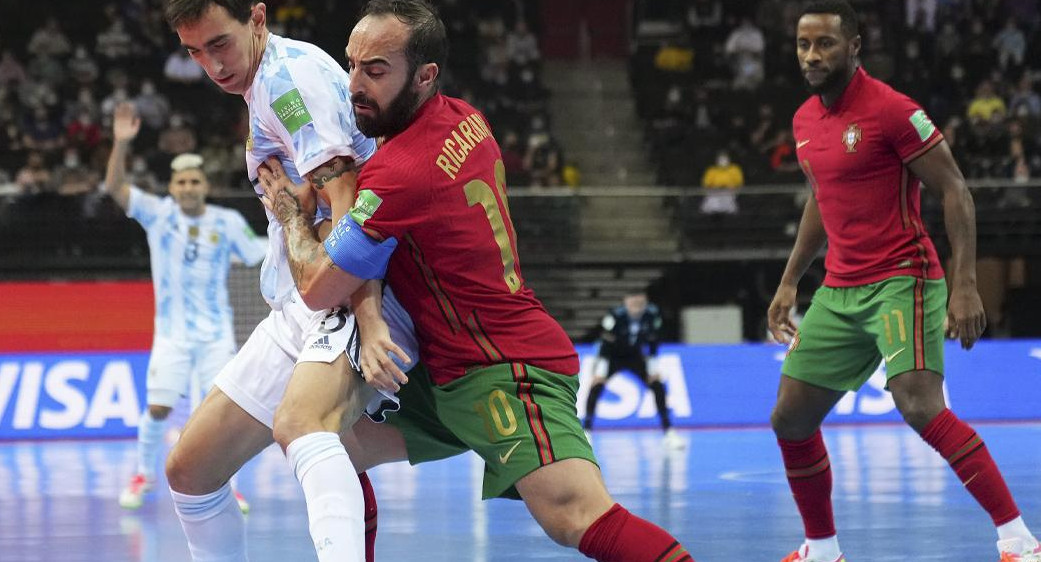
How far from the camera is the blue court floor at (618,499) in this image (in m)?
6.14

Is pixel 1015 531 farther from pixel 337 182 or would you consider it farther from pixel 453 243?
pixel 337 182

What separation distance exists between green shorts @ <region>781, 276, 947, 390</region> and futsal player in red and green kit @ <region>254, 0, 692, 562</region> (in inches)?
69.6

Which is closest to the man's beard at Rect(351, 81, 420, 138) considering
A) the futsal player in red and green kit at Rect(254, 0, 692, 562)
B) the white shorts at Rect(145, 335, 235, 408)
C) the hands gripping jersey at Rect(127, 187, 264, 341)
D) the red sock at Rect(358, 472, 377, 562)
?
the futsal player in red and green kit at Rect(254, 0, 692, 562)

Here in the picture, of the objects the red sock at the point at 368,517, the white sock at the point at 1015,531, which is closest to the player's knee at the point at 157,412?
the red sock at the point at 368,517

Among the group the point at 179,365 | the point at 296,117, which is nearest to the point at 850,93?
the point at 296,117

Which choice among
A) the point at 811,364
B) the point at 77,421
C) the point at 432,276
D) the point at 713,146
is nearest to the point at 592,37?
the point at 713,146

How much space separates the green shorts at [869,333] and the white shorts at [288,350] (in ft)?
6.67

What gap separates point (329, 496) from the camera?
3.68 metres

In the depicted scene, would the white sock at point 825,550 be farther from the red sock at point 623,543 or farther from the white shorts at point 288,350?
the white shorts at point 288,350

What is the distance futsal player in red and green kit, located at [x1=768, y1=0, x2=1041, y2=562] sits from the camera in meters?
5.22

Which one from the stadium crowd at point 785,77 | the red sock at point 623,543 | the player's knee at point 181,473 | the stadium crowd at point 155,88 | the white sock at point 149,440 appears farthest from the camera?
the stadium crowd at point 785,77

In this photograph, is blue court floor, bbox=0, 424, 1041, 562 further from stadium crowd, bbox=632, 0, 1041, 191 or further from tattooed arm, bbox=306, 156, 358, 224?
stadium crowd, bbox=632, 0, 1041, 191

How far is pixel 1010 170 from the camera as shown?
644 inches

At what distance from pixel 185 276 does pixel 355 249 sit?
5.15m
